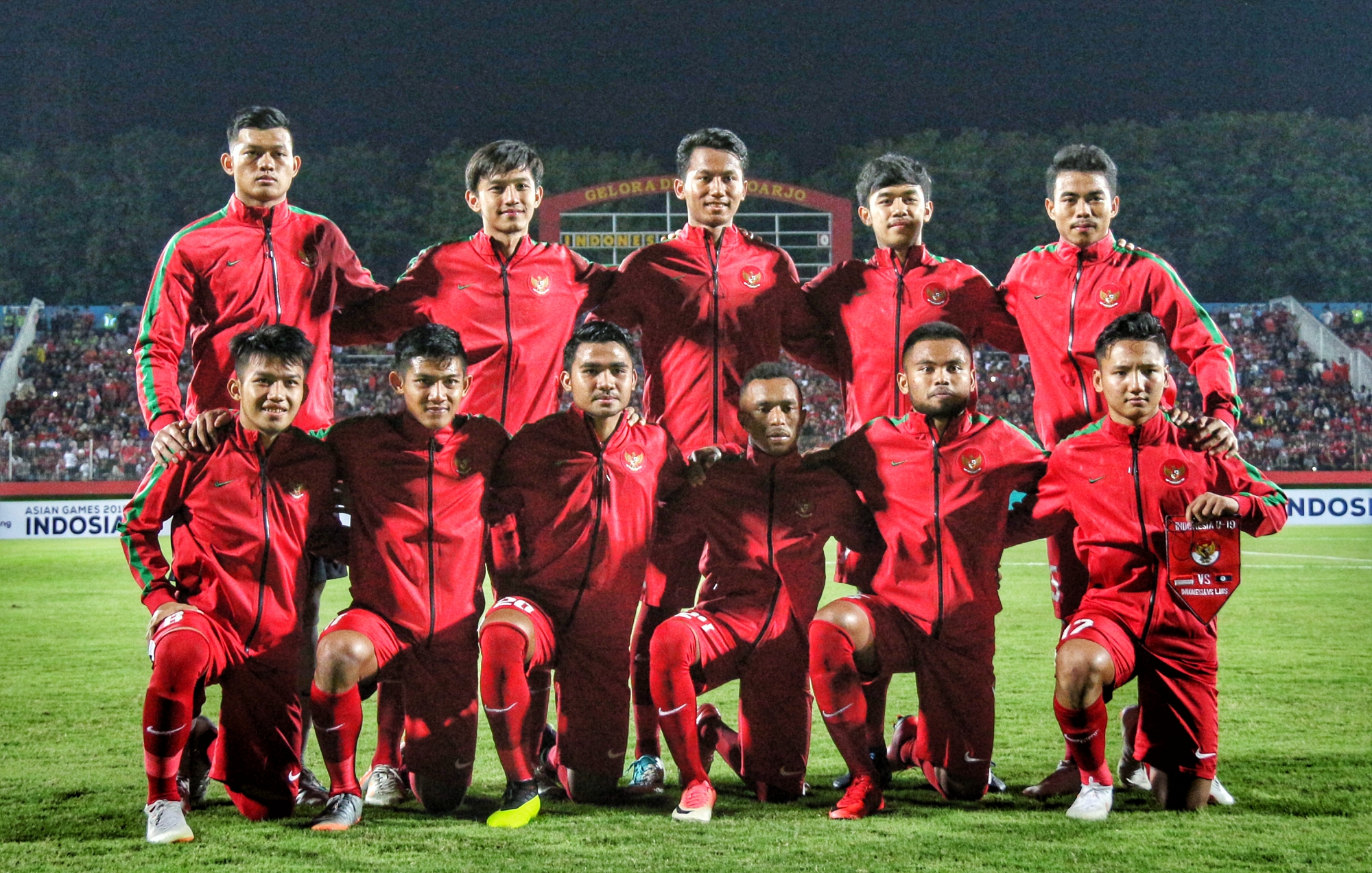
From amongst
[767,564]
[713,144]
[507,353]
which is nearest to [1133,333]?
[767,564]

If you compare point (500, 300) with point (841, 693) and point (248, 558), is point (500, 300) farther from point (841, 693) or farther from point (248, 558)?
point (841, 693)

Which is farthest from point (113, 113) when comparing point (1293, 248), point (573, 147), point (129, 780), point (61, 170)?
point (129, 780)

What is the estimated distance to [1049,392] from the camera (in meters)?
4.62

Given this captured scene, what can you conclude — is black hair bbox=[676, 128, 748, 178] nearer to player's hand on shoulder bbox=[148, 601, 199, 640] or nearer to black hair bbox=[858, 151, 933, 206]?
black hair bbox=[858, 151, 933, 206]

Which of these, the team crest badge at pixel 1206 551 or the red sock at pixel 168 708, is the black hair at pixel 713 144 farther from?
the red sock at pixel 168 708

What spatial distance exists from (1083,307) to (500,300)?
2.28 metres

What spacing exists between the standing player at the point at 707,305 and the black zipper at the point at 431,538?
101cm

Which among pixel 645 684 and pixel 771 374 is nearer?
pixel 771 374

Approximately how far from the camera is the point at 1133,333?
13.2 ft

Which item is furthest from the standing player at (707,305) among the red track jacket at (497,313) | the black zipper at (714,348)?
the red track jacket at (497,313)

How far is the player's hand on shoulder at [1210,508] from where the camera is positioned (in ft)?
12.6

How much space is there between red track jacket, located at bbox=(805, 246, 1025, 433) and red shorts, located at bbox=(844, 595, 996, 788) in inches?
37.2

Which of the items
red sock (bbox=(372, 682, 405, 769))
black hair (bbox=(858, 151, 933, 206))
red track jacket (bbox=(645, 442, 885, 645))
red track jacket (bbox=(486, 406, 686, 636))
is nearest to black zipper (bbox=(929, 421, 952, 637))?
red track jacket (bbox=(645, 442, 885, 645))

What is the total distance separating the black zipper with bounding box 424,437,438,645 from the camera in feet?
13.0
